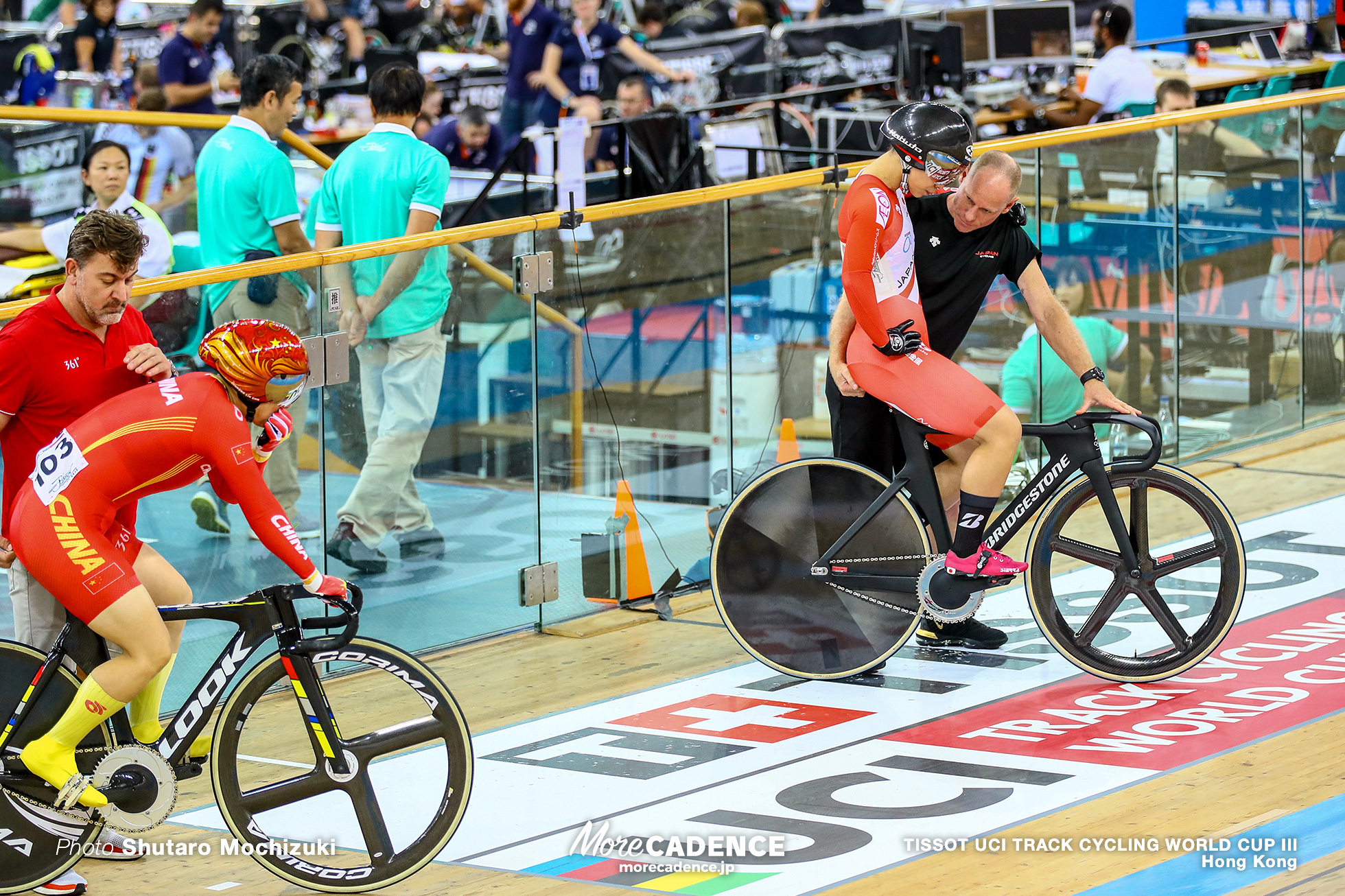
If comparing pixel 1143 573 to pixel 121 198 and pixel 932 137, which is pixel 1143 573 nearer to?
pixel 932 137

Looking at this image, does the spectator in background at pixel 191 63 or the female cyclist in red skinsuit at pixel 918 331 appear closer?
the female cyclist in red skinsuit at pixel 918 331

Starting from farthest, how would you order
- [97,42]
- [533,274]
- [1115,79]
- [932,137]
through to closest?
[97,42] → [1115,79] → [533,274] → [932,137]

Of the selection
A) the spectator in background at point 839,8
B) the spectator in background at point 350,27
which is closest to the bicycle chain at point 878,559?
the spectator in background at point 350,27

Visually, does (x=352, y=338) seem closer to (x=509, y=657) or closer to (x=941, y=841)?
(x=509, y=657)

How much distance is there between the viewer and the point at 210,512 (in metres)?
6.54

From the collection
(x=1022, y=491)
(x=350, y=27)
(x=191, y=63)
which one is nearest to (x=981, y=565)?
(x=1022, y=491)

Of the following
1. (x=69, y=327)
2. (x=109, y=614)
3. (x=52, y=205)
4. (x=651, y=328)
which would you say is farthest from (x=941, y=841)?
(x=52, y=205)

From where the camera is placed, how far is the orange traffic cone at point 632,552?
304 inches

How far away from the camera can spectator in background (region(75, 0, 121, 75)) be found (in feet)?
68.3

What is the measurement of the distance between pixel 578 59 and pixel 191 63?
3.47 meters

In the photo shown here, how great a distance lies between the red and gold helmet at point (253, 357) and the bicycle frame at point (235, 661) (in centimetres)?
55

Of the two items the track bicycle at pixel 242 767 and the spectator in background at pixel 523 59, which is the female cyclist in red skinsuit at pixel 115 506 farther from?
the spectator in background at pixel 523 59

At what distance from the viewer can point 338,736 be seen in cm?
472

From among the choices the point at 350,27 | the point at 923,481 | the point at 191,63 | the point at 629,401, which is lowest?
the point at 923,481
